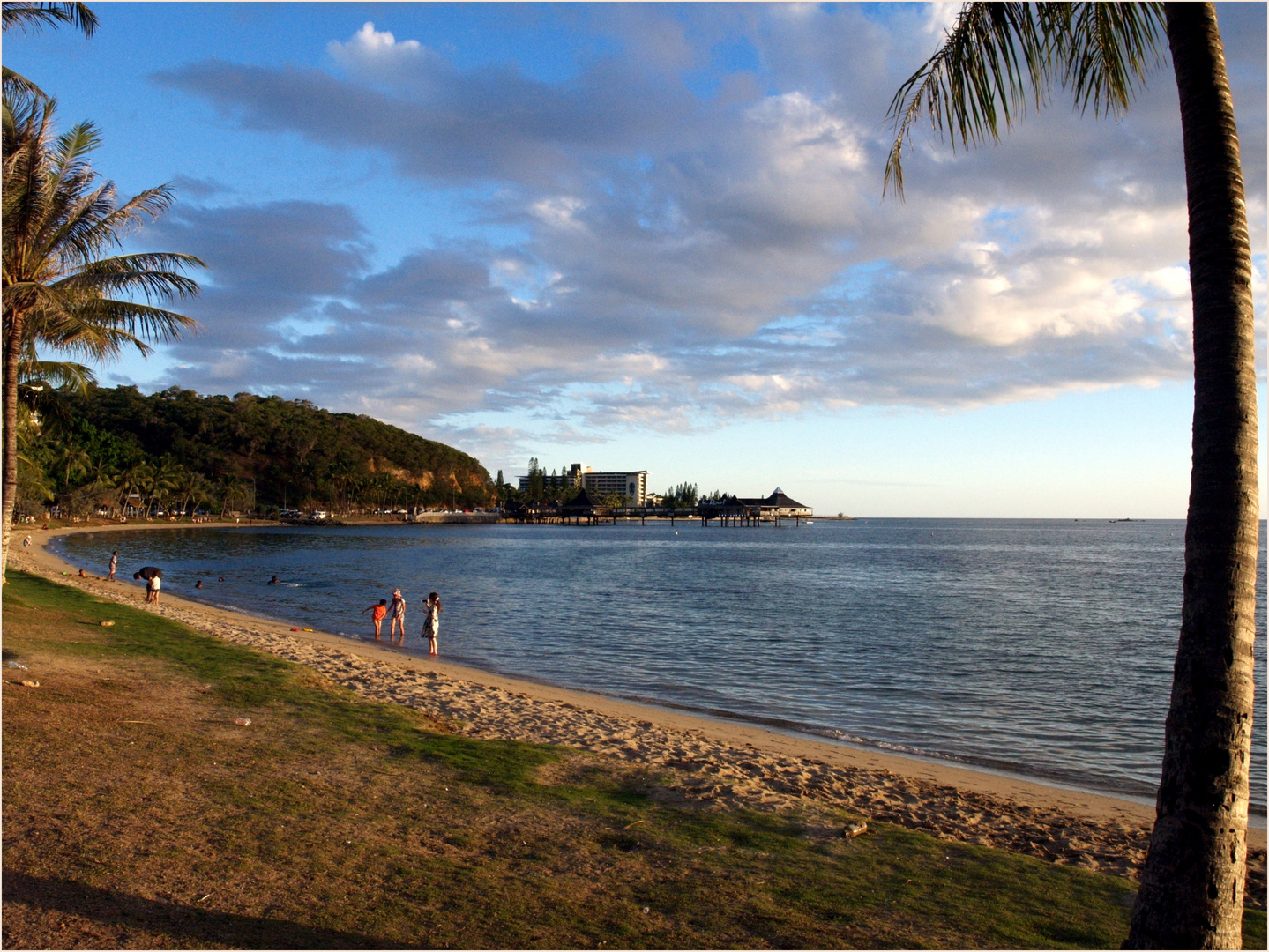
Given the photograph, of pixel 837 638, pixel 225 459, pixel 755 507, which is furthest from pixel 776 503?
pixel 837 638

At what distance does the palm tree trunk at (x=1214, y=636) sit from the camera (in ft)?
11.1

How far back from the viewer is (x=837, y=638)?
82.6 ft

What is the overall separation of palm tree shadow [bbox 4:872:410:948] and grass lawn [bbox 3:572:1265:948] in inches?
0.5

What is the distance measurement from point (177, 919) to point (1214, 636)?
17.7 feet

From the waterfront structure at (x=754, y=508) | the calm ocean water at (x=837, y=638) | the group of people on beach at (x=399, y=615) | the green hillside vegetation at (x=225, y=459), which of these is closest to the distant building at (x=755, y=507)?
the waterfront structure at (x=754, y=508)

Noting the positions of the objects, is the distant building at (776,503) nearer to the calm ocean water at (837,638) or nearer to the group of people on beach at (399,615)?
the calm ocean water at (837,638)

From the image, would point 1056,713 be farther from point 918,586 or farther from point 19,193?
point 918,586

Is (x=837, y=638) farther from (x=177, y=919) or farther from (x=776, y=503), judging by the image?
(x=776, y=503)

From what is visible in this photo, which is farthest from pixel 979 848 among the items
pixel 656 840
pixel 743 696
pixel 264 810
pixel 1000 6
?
pixel 743 696

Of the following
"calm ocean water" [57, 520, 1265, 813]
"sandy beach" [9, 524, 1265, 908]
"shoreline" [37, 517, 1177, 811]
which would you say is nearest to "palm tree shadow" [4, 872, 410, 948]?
"sandy beach" [9, 524, 1265, 908]

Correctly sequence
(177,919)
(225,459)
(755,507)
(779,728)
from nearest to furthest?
(177,919), (779,728), (225,459), (755,507)

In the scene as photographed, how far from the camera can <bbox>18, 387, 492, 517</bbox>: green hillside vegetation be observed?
98750 mm

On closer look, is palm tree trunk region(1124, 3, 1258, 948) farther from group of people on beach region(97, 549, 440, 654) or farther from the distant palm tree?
the distant palm tree

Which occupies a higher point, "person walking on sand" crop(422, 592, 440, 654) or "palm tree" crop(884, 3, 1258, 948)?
"palm tree" crop(884, 3, 1258, 948)
